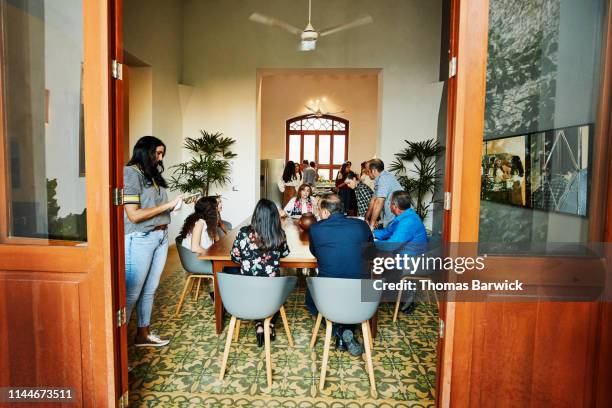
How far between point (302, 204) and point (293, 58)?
3.25 m

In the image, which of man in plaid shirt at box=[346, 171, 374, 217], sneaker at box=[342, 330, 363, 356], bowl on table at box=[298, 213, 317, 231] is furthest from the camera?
man in plaid shirt at box=[346, 171, 374, 217]

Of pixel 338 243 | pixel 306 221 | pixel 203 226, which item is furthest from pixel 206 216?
pixel 338 243

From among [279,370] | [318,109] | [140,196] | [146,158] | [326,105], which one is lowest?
[279,370]

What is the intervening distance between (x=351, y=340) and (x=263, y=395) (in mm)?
838

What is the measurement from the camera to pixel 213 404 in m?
2.41

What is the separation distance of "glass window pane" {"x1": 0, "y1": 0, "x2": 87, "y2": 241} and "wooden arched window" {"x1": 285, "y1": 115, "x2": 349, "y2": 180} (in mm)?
11418

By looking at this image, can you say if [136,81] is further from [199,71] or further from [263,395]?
[263,395]

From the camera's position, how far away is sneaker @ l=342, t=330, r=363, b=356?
3.03 m

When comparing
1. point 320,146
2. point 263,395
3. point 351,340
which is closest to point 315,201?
point 351,340

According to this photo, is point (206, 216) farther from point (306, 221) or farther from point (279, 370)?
point (279, 370)

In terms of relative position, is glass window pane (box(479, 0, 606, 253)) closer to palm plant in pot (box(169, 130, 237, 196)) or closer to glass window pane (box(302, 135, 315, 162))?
palm plant in pot (box(169, 130, 237, 196))

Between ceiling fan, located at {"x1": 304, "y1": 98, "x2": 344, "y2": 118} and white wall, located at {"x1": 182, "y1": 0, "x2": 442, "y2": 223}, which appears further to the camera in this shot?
ceiling fan, located at {"x1": 304, "y1": 98, "x2": 344, "y2": 118}

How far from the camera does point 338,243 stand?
109 inches

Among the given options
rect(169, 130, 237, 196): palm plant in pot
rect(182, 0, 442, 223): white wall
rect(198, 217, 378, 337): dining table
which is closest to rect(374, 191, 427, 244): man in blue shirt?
rect(198, 217, 378, 337): dining table
